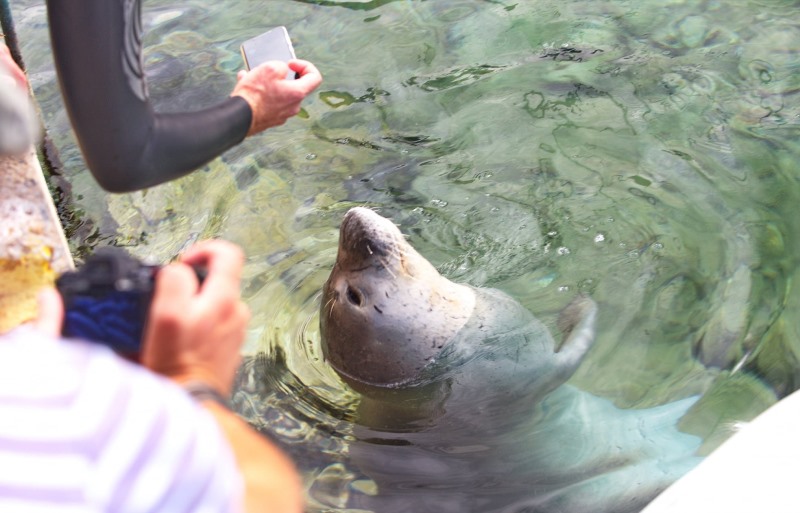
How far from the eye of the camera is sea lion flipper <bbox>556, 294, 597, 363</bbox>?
12.8 ft

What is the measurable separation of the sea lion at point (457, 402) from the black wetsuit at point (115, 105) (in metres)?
1.17

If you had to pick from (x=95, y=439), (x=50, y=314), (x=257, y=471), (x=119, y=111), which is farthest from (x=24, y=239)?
(x=95, y=439)

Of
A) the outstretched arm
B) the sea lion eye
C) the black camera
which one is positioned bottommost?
the sea lion eye

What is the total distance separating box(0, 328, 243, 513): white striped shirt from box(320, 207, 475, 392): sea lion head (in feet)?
7.84

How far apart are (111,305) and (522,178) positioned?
148 inches

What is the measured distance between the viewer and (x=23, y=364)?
123cm

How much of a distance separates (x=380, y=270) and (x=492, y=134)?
2064 millimetres

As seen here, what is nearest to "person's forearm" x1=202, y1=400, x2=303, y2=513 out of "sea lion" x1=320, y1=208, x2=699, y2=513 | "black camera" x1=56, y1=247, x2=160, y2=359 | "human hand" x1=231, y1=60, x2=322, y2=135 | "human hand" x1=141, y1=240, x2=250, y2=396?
"human hand" x1=141, y1=240, x2=250, y2=396

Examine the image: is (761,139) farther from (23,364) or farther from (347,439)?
(23,364)

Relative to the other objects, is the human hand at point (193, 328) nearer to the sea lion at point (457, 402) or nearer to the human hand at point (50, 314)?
the human hand at point (50, 314)

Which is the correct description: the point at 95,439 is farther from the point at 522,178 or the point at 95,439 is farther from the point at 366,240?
the point at 522,178

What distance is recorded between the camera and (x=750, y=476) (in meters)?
2.42

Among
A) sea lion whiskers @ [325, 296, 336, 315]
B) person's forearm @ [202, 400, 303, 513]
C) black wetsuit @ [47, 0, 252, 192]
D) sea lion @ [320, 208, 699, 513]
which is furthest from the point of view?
sea lion whiskers @ [325, 296, 336, 315]

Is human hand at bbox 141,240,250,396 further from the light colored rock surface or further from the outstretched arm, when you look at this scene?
the light colored rock surface
